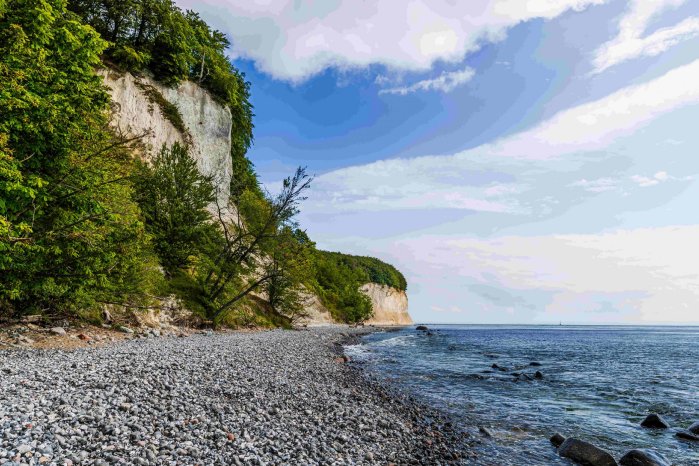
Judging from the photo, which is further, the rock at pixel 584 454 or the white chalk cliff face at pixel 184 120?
the white chalk cliff face at pixel 184 120

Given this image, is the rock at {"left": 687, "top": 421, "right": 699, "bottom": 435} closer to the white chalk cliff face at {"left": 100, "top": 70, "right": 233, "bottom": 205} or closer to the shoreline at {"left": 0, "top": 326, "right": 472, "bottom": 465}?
the shoreline at {"left": 0, "top": 326, "right": 472, "bottom": 465}

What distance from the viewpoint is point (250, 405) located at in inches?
385

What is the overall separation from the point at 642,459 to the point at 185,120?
48943 millimetres

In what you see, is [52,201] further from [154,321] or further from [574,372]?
[574,372]

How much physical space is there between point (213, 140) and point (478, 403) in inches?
1752

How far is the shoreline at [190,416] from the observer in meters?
6.61

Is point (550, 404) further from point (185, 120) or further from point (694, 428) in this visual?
point (185, 120)

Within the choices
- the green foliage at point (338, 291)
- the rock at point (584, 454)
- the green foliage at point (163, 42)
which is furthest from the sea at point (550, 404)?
the green foliage at point (338, 291)

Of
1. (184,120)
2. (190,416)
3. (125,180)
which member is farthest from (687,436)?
(184,120)

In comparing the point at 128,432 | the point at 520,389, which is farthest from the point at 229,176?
the point at 128,432

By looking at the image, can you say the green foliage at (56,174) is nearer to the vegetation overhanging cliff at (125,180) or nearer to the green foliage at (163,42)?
the vegetation overhanging cliff at (125,180)

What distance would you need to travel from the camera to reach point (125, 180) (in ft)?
61.2

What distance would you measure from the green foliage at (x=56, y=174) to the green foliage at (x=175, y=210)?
1284 cm

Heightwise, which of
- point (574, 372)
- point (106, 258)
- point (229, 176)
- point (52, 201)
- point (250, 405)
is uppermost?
point (229, 176)
